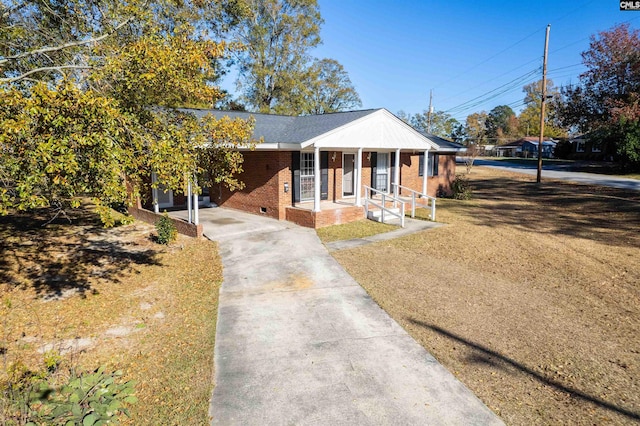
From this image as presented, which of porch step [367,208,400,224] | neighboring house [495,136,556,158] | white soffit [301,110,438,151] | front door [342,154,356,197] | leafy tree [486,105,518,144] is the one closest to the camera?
white soffit [301,110,438,151]

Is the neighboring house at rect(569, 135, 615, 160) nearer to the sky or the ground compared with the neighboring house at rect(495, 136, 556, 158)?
nearer to the ground

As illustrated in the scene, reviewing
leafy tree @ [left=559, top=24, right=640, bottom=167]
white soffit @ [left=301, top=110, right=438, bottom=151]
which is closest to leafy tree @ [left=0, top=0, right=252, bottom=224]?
white soffit @ [left=301, top=110, right=438, bottom=151]

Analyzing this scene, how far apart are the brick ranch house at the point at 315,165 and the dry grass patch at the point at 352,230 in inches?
15.1

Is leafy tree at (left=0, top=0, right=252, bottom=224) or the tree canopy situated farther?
the tree canopy

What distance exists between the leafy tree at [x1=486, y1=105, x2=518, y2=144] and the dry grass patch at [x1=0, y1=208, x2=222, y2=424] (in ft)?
300

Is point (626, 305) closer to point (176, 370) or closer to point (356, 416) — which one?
point (356, 416)

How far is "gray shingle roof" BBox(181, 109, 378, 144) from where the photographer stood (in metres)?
14.6

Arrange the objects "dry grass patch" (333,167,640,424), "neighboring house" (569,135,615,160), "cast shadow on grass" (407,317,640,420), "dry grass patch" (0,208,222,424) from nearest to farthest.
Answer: "cast shadow on grass" (407,317,640,420)
"dry grass patch" (333,167,640,424)
"dry grass patch" (0,208,222,424)
"neighboring house" (569,135,615,160)

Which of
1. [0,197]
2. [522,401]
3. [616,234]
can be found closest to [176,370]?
[0,197]

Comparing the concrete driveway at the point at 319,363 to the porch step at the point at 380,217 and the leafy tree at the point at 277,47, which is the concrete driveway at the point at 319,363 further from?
the leafy tree at the point at 277,47

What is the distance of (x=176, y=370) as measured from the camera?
18.1 ft

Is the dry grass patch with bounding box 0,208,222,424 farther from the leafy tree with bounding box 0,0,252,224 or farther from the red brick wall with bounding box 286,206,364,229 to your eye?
the red brick wall with bounding box 286,206,364,229

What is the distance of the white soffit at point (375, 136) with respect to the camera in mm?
14422

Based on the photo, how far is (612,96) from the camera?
1407 inches
